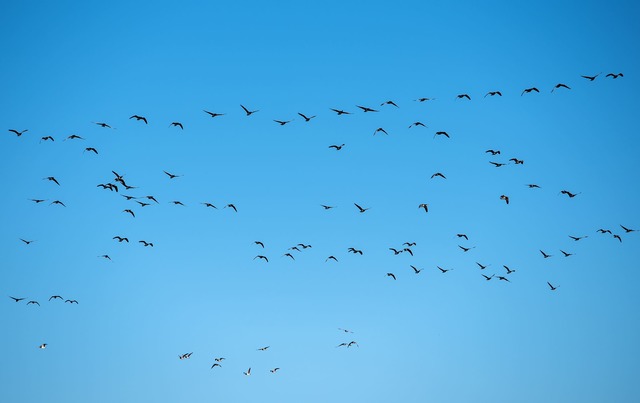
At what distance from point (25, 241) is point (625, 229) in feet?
174

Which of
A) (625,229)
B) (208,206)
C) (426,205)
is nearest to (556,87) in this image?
(426,205)

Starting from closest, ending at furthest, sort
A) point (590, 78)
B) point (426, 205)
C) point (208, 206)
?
1. point (590, 78)
2. point (426, 205)
3. point (208, 206)

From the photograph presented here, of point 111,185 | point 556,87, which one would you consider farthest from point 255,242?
point 556,87

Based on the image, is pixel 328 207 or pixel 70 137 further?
pixel 328 207

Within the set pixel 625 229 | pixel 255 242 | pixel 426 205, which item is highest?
pixel 426 205

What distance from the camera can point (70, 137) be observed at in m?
56.5

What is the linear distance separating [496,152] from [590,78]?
461 inches

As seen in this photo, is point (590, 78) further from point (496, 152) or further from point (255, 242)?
point (255, 242)

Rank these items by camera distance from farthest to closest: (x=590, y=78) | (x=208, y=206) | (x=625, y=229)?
(x=625, y=229)
(x=208, y=206)
(x=590, y=78)

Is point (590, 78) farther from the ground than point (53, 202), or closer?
farther from the ground

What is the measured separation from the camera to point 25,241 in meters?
65.3

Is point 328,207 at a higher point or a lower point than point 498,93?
lower

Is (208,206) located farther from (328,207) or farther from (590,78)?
(590,78)

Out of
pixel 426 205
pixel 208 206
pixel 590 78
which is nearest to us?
pixel 590 78
